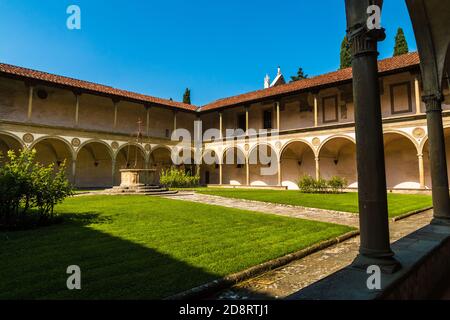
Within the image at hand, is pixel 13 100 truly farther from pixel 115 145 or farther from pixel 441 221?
pixel 441 221

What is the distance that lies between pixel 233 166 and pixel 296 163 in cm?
681

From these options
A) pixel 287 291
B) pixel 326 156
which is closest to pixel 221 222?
pixel 287 291

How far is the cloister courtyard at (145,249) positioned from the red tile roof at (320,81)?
1308 cm

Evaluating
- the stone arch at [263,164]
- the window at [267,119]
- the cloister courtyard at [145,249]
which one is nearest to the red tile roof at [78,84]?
the window at [267,119]

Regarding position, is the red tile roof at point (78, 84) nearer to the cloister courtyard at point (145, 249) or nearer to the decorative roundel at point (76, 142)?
the decorative roundel at point (76, 142)

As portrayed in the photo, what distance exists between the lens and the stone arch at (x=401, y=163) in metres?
19.0

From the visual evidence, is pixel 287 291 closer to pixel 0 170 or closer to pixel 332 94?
pixel 0 170

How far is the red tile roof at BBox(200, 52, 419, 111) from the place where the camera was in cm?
1731

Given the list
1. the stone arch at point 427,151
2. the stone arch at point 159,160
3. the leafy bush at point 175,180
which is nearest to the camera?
the stone arch at point 427,151

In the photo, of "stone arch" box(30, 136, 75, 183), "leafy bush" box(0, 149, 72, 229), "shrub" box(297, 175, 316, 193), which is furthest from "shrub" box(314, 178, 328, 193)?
"stone arch" box(30, 136, 75, 183)

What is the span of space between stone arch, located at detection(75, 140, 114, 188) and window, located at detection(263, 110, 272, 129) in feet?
46.6
